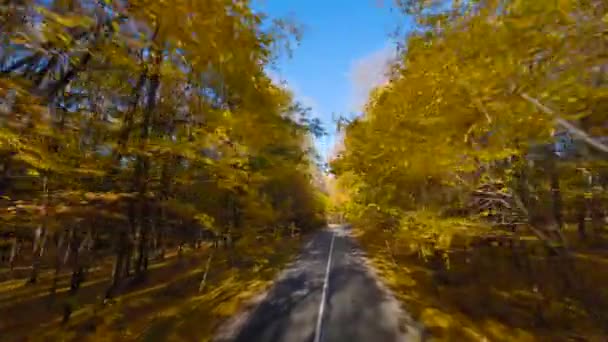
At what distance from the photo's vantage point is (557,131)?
574cm

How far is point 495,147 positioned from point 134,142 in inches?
277

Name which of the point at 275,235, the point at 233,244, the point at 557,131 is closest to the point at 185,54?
the point at 557,131

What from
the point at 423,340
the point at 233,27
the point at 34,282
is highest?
the point at 233,27

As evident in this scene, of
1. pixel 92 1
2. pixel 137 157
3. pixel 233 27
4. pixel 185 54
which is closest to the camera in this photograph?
pixel 92 1

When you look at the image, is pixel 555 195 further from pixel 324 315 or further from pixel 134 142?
pixel 134 142

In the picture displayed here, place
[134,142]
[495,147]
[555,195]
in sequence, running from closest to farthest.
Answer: [495,147] → [134,142] → [555,195]

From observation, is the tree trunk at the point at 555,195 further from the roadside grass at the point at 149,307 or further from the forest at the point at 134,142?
the roadside grass at the point at 149,307

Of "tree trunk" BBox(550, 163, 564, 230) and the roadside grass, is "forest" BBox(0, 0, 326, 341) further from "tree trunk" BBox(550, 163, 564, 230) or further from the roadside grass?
"tree trunk" BBox(550, 163, 564, 230)

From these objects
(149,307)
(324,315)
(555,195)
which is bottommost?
(149,307)

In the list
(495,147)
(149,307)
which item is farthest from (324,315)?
(495,147)

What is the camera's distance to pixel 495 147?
5.98 meters

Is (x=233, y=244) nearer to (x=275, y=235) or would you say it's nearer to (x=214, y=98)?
(x=275, y=235)

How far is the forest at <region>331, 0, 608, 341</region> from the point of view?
367 cm

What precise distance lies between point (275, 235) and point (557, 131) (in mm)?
11826
